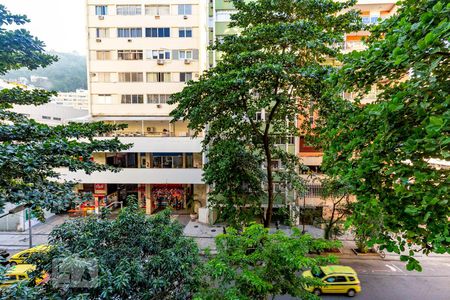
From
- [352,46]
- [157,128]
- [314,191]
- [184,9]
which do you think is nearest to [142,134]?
[157,128]

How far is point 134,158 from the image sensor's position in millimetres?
19766

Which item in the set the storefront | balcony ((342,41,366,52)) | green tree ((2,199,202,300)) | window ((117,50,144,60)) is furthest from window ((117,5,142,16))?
green tree ((2,199,202,300))

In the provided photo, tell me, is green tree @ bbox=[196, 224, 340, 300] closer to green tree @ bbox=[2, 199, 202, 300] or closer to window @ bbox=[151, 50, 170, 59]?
green tree @ bbox=[2, 199, 202, 300]

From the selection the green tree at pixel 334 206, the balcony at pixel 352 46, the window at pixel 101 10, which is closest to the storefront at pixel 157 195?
the green tree at pixel 334 206

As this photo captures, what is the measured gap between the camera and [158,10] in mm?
19172

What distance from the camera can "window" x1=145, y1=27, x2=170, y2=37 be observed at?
63.0ft

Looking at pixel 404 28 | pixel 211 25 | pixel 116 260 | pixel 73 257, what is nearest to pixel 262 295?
pixel 116 260

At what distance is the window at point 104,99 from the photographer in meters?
19.4

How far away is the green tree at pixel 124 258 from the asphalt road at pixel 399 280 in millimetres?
6595

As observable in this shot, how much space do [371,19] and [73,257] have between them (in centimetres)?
2238

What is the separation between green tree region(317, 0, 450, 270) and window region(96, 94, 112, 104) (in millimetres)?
19294

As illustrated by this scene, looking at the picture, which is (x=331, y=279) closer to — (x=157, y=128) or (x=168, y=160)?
(x=168, y=160)

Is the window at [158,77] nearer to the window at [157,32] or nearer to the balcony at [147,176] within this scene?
the window at [157,32]

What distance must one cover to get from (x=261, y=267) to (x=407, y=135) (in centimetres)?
422
